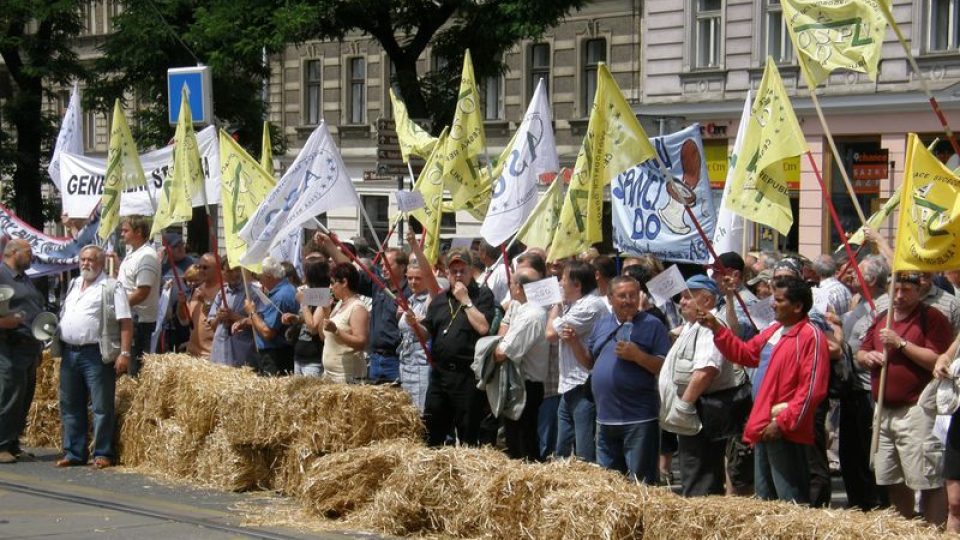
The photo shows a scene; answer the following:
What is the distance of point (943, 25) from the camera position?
2797cm

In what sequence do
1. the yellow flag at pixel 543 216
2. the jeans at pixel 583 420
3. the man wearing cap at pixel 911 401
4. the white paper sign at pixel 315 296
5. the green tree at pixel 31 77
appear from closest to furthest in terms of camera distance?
the man wearing cap at pixel 911 401 < the jeans at pixel 583 420 < the white paper sign at pixel 315 296 < the yellow flag at pixel 543 216 < the green tree at pixel 31 77

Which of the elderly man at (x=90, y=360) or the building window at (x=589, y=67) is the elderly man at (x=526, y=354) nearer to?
the elderly man at (x=90, y=360)

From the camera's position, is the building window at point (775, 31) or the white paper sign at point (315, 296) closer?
the white paper sign at point (315, 296)

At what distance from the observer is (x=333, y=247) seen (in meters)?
13.0

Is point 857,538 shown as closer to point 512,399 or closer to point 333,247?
point 512,399

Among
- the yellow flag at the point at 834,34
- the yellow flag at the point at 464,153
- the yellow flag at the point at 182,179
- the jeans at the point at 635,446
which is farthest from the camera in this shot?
the yellow flag at the point at 182,179

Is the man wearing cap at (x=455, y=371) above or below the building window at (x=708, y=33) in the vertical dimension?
below

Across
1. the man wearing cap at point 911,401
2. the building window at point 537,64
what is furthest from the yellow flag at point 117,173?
the building window at point 537,64

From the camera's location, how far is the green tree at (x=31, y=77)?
3353 cm

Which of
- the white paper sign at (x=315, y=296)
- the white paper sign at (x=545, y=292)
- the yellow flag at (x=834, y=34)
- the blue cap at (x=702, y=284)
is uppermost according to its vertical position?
the yellow flag at (x=834, y=34)

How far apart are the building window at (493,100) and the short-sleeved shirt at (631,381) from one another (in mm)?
27318

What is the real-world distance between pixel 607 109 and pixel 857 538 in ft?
14.0

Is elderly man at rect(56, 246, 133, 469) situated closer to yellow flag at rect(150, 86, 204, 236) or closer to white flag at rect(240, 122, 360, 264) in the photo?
yellow flag at rect(150, 86, 204, 236)

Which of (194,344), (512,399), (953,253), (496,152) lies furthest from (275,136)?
(953,253)
